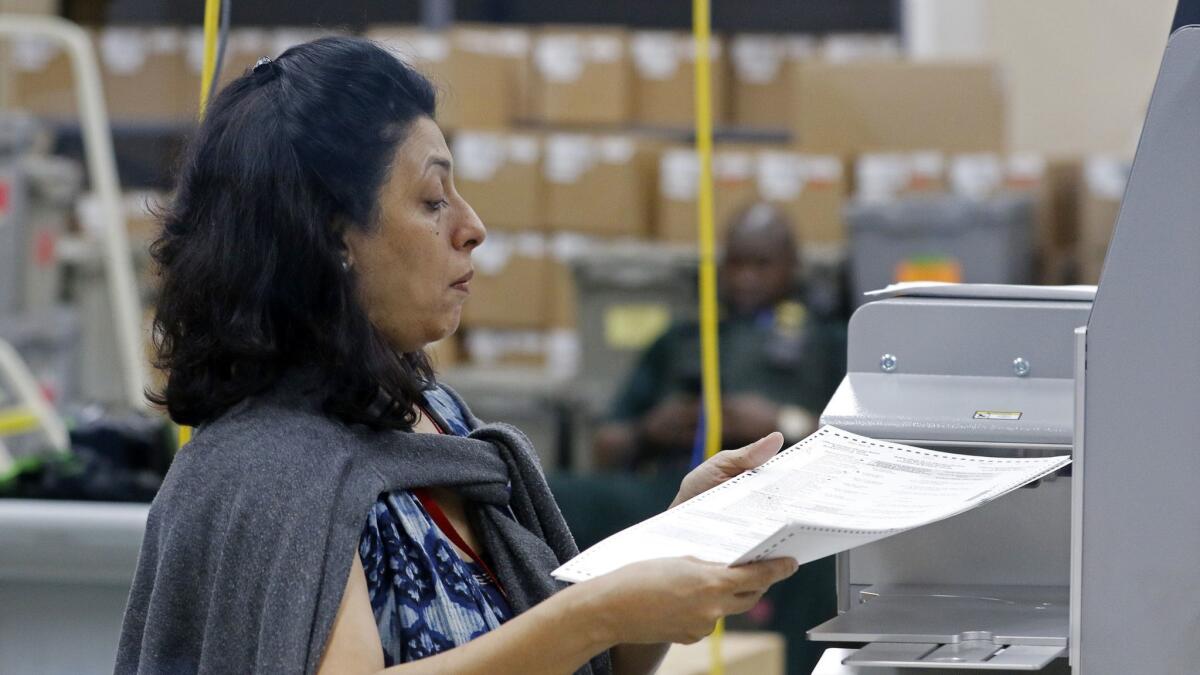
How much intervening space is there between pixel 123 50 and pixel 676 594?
20.3 ft

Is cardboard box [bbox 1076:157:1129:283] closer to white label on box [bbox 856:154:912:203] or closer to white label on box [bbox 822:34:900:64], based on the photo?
white label on box [bbox 856:154:912:203]

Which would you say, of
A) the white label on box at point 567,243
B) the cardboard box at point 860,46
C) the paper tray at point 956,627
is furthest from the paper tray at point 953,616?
the cardboard box at point 860,46

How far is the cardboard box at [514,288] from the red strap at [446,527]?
4.62 metres

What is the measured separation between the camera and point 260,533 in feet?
3.84

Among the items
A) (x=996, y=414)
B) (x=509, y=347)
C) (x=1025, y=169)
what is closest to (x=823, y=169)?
(x=1025, y=169)

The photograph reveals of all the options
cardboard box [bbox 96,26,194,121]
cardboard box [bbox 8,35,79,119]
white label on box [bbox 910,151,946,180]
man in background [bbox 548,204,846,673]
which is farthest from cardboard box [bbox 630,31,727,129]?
cardboard box [bbox 8,35,79,119]

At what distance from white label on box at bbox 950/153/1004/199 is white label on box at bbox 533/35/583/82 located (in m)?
1.51

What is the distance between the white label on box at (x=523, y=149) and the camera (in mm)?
5973

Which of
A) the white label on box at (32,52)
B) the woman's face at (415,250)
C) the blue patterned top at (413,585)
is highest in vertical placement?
the white label on box at (32,52)

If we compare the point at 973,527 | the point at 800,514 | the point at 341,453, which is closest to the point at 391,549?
the point at 341,453

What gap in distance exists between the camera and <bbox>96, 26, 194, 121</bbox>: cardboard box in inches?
265

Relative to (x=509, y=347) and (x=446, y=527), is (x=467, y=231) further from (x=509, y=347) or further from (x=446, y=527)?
(x=509, y=347)

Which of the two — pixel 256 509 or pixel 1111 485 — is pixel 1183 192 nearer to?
pixel 1111 485

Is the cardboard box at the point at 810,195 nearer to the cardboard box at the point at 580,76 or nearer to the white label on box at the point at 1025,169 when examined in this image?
the white label on box at the point at 1025,169
